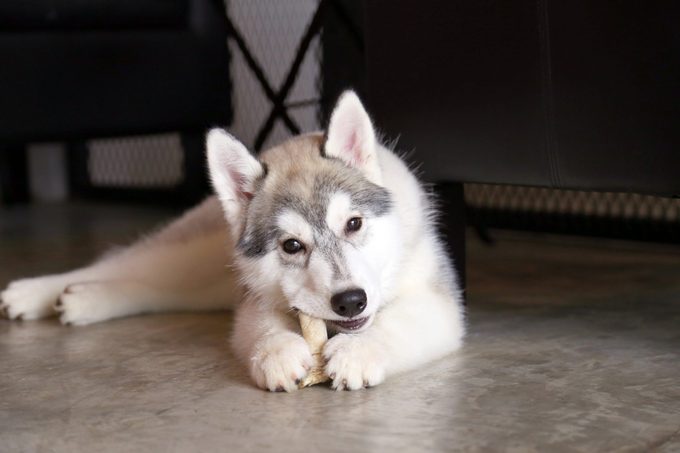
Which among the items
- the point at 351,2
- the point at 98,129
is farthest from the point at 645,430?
the point at 98,129

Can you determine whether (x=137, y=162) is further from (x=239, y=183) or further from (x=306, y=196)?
(x=306, y=196)

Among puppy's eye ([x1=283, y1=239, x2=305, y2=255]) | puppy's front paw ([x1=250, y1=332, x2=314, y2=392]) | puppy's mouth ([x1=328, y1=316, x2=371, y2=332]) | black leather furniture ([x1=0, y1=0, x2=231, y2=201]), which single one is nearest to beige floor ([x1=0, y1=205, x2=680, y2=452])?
puppy's front paw ([x1=250, y1=332, x2=314, y2=392])

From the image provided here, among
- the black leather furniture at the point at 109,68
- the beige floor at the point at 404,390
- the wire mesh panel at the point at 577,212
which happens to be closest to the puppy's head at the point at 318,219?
the beige floor at the point at 404,390

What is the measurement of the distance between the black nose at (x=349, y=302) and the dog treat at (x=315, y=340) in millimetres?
115

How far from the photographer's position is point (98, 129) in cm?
400

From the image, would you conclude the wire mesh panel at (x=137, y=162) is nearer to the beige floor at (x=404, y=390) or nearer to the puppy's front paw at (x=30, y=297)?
the puppy's front paw at (x=30, y=297)

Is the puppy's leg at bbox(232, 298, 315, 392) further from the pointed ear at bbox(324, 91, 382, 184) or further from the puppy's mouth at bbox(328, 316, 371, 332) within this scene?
the pointed ear at bbox(324, 91, 382, 184)

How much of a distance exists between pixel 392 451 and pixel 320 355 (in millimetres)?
423

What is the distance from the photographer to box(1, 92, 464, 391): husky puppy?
6.08 feet

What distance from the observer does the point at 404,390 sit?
6.10 ft

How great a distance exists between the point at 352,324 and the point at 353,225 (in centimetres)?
22

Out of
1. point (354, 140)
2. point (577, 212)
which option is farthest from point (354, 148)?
point (577, 212)

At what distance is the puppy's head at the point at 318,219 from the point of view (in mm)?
1873

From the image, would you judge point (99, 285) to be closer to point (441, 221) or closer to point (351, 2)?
point (441, 221)
